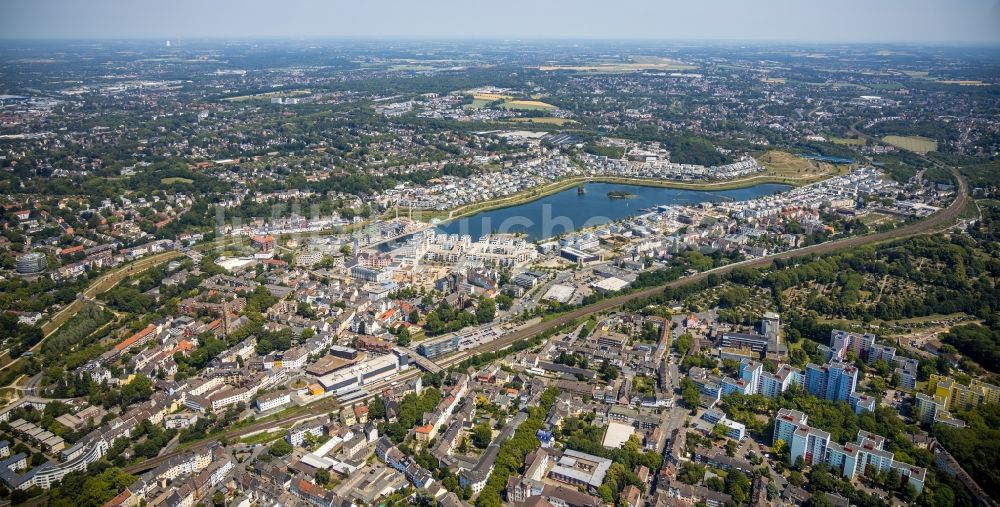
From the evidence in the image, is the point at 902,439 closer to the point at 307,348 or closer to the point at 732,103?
the point at 307,348

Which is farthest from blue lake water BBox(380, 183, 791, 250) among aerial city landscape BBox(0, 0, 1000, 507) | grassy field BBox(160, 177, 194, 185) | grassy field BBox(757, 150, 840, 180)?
grassy field BBox(160, 177, 194, 185)

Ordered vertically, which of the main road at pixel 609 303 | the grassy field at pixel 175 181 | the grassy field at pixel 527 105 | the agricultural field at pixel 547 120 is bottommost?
the main road at pixel 609 303

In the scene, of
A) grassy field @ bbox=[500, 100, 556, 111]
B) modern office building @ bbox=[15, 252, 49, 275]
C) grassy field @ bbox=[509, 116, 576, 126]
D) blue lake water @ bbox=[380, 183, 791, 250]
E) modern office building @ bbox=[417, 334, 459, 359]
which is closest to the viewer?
modern office building @ bbox=[417, 334, 459, 359]

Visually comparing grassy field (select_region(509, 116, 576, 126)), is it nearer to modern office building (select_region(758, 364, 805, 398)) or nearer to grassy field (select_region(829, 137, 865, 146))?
grassy field (select_region(829, 137, 865, 146))

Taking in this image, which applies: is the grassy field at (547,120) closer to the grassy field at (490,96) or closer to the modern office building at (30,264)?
the grassy field at (490,96)

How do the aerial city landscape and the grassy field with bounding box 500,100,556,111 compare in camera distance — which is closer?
the aerial city landscape

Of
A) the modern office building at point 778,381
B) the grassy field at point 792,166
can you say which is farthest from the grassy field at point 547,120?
the modern office building at point 778,381

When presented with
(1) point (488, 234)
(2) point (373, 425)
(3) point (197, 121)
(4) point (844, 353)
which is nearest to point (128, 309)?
(2) point (373, 425)
